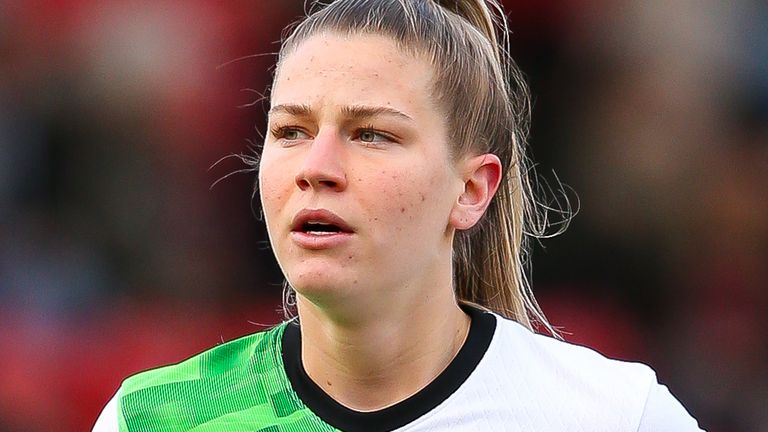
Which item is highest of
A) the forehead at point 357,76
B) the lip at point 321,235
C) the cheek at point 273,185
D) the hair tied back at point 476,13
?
the hair tied back at point 476,13

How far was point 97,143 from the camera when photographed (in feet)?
16.4

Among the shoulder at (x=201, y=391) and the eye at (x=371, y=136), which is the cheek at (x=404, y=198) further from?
the shoulder at (x=201, y=391)

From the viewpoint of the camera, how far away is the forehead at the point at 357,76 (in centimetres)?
211

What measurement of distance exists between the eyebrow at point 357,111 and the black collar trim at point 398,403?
1.57 feet

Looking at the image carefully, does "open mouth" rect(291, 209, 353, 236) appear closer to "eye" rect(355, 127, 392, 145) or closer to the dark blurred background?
"eye" rect(355, 127, 392, 145)

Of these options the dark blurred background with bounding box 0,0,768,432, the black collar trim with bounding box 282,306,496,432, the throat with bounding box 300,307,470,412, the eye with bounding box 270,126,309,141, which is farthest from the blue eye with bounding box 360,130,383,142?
the dark blurred background with bounding box 0,0,768,432

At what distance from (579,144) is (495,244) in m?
2.41

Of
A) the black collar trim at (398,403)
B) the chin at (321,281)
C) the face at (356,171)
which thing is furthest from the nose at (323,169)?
the black collar trim at (398,403)

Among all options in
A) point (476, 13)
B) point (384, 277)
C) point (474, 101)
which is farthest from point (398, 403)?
point (476, 13)

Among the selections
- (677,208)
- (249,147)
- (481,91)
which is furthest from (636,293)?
(481,91)

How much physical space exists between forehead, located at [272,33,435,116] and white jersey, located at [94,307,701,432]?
0.49 m

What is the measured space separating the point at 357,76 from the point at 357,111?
0.25 feet

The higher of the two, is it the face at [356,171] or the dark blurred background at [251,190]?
the face at [356,171]

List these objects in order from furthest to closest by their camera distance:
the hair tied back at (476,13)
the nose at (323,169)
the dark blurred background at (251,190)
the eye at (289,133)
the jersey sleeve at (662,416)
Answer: the dark blurred background at (251,190) < the hair tied back at (476,13) < the jersey sleeve at (662,416) < the eye at (289,133) < the nose at (323,169)
